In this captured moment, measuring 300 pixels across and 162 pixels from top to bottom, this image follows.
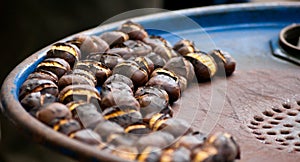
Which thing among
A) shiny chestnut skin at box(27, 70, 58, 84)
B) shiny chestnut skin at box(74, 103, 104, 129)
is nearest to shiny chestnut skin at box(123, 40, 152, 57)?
shiny chestnut skin at box(27, 70, 58, 84)

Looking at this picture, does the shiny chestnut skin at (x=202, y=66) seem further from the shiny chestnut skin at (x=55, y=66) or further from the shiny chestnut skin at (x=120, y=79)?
the shiny chestnut skin at (x=55, y=66)

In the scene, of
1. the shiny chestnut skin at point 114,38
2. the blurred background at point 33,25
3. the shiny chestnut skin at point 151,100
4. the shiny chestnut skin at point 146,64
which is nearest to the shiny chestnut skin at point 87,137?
the shiny chestnut skin at point 151,100

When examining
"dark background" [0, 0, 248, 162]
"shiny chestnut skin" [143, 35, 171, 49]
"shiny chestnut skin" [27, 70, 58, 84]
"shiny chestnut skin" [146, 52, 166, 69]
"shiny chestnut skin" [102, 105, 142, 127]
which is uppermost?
"shiny chestnut skin" [102, 105, 142, 127]

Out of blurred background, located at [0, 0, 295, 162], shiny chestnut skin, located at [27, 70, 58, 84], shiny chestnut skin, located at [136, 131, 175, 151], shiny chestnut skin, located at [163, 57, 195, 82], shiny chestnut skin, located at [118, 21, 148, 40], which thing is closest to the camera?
shiny chestnut skin, located at [136, 131, 175, 151]

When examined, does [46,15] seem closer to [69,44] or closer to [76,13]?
[76,13]

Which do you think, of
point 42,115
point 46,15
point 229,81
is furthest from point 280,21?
point 46,15

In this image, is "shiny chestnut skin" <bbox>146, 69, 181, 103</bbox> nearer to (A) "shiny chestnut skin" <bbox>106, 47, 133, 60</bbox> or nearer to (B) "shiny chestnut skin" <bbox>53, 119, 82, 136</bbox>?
(A) "shiny chestnut skin" <bbox>106, 47, 133, 60</bbox>
